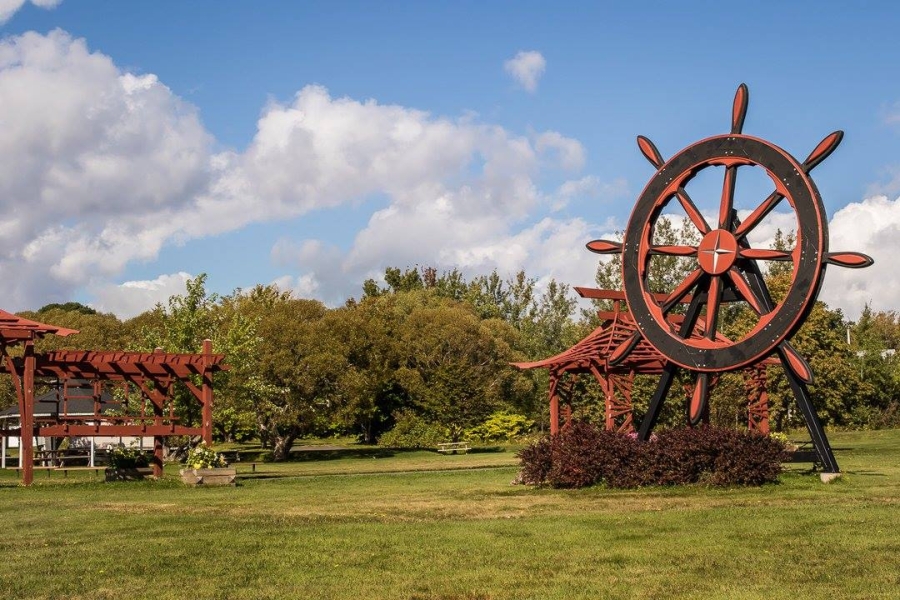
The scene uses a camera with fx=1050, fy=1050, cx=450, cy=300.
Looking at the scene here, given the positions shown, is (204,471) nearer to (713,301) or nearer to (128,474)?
(128,474)

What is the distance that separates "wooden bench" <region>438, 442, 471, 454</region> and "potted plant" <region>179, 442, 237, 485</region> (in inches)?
981

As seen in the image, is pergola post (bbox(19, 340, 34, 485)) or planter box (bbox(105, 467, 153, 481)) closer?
pergola post (bbox(19, 340, 34, 485))

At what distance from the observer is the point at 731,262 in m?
20.1

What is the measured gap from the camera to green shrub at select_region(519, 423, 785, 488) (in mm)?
19188

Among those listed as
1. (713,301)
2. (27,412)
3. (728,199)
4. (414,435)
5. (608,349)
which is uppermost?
(728,199)

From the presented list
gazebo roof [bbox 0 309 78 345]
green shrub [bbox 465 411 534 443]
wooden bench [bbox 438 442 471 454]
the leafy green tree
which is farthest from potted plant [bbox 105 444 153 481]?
green shrub [bbox 465 411 534 443]

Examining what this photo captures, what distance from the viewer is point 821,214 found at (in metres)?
18.5

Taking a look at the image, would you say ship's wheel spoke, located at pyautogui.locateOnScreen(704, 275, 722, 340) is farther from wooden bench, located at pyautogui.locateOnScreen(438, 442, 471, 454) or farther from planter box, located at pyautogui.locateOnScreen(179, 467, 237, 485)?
wooden bench, located at pyautogui.locateOnScreen(438, 442, 471, 454)

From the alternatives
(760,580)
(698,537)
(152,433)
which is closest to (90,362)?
(152,433)

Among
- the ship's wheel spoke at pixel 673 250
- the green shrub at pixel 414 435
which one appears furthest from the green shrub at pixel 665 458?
the green shrub at pixel 414 435

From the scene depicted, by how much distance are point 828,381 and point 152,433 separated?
33.9 m

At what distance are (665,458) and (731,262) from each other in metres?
3.96

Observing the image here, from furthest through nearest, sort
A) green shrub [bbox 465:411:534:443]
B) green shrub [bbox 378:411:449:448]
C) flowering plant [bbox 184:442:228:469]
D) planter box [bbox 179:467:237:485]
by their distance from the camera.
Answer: green shrub [bbox 465:411:534:443] → green shrub [bbox 378:411:449:448] → flowering plant [bbox 184:442:228:469] → planter box [bbox 179:467:237:485]

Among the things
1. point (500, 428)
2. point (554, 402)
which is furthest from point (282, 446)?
point (554, 402)
